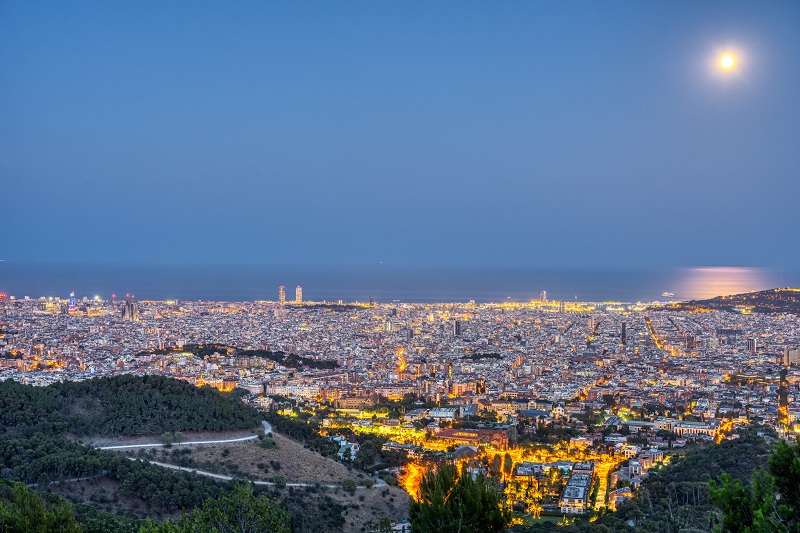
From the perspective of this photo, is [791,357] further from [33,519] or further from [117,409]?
[33,519]

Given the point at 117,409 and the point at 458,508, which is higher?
the point at 117,409

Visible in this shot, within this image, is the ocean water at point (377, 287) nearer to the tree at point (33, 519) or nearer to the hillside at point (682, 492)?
the hillside at point (682, 492)

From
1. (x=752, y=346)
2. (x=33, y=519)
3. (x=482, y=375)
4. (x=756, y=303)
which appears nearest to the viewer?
(x=33, y=519)

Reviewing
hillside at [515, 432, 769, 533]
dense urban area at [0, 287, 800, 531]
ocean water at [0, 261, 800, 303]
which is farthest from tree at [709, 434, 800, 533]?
ocean water at [0, 261, 800, 303]

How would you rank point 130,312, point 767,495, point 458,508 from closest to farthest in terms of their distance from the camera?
1. point 767,495
2. point 458,508
3. point 130,312

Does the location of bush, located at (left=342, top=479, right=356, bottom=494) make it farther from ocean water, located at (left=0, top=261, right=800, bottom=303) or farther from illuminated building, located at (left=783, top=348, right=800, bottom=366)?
ocean water, located at (left=0, top=261, right=800, bottom=303)

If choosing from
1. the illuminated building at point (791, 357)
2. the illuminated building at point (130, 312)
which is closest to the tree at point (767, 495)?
the illuminated building at point (791, 357)

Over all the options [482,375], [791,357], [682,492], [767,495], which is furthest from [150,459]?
[791,357]

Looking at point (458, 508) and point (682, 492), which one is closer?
point (458, 508)
